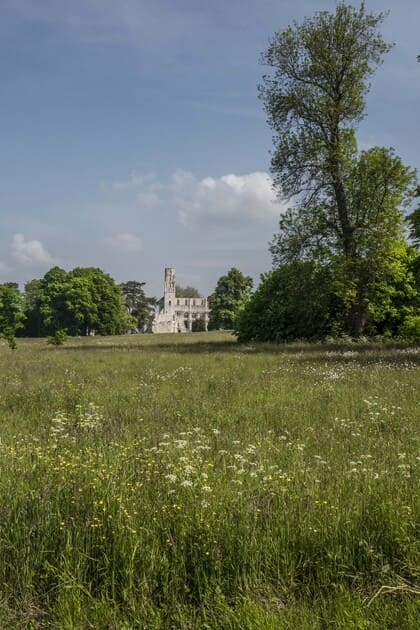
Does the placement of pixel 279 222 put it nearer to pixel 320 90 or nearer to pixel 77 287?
pixel 320 90

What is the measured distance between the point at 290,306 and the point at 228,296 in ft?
210

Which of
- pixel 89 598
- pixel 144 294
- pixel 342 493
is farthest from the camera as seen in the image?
pixel 144 294

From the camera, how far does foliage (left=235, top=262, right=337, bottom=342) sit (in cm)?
2839

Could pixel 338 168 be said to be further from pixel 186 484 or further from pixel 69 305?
pixel 69 305

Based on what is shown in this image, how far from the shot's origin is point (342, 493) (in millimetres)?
4234

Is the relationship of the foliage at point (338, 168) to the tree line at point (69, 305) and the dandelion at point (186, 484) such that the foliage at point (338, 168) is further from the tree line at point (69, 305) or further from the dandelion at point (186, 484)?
the tree line at point (69, 305)

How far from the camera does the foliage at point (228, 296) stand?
95438 mm

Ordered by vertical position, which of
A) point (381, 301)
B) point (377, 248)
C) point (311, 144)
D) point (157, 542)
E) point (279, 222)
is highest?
point (311, 144)

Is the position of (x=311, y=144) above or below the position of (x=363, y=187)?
above

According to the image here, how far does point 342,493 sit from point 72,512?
2374mm

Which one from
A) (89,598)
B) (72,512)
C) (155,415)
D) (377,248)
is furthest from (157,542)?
(377,248)

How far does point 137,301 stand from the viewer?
124625 mm

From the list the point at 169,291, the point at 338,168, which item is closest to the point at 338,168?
the point at 338,168

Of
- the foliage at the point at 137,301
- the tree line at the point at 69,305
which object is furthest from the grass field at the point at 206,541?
the foliage at the point at 137,301
